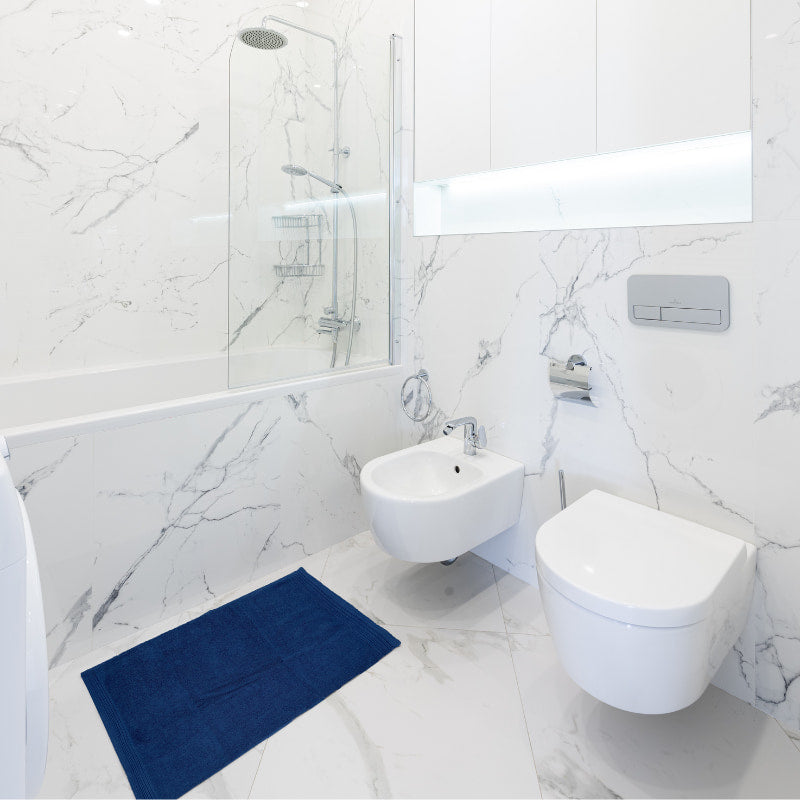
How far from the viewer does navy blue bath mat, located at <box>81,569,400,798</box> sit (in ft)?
4.31

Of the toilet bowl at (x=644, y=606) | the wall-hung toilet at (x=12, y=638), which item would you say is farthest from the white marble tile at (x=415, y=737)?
the wall-hung toilet at (x=12, y=638)

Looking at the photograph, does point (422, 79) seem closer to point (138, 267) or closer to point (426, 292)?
point (426, 292)

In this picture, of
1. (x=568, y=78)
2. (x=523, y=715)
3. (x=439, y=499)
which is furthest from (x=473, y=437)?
(x=568, y=78)

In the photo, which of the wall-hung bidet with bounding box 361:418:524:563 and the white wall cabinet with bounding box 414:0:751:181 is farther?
the wall-hung bidet with bounding box 361:418:524:563

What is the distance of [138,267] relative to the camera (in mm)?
2463

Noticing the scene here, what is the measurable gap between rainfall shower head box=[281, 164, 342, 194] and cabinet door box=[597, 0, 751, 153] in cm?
106

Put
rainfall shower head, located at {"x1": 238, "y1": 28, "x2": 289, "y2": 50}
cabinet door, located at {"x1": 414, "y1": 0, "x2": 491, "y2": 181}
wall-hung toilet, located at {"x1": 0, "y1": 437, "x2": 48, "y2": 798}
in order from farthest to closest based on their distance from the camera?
1. rainfall shower head, located at {"x1": 238, "y1": 28, "x2": 289, "y2": 50}
2. cabinet door, located at {"x1": 414, "y1": 0, "x2": 491, "y2": 181}
3. wall-hung toilet, located at {"x1": 0, "y1": 437, "x2": 48, "y2": 798}

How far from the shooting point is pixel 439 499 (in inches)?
64.8

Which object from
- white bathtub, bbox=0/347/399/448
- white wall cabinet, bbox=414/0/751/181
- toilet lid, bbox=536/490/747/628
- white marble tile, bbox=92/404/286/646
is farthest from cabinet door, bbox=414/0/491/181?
toilet lid, bbox=536/490/747/628

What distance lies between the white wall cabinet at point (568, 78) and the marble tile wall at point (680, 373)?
111 mm

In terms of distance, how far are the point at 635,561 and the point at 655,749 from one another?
1.60 ft

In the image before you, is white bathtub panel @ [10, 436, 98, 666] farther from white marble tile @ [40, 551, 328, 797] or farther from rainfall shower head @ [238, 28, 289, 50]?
rainfall shower head @ [238, 28, 289, 50]

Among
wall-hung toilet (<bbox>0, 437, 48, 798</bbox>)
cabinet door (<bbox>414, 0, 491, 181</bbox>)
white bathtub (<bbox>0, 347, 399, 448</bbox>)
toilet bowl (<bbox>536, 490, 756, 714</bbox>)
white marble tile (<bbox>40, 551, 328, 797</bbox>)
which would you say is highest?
A: cabinet door (<bbox>414, 0, 491, 181</bbox>)

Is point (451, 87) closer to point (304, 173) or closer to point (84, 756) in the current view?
point (304, 173)
